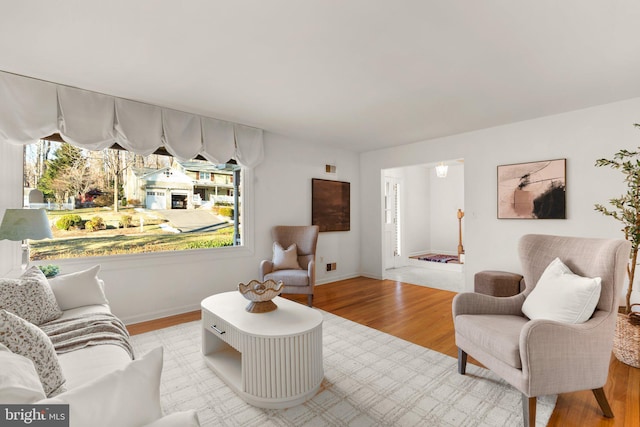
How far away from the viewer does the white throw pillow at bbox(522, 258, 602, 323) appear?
5.83ft

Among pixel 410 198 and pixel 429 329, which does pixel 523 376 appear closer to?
pixel 429 329

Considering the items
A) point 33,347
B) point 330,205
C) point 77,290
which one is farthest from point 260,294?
point 330,205

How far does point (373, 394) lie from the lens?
201 centimetres

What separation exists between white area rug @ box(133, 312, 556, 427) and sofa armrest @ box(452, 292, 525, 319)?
1.62ft

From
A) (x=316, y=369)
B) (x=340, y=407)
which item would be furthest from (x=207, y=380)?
(x=340, y=407)

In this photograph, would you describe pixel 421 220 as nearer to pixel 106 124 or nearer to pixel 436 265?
pixel 436 265

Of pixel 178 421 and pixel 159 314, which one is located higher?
pixel 178 421

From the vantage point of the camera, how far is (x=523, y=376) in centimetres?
162

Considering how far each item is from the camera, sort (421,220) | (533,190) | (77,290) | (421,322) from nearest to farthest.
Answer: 1. (77,290)
2. (421,322)
3. (533,190)
4. (421,220)

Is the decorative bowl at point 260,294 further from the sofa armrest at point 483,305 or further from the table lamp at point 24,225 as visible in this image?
the table lamp at point 24,225

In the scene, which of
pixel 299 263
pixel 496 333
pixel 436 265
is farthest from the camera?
pixel 436 265

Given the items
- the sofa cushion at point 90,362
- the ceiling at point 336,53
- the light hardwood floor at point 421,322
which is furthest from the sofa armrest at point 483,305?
the sofa cushion at point 90,362

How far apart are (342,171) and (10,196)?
4.35 metres

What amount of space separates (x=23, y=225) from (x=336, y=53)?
2.72m
